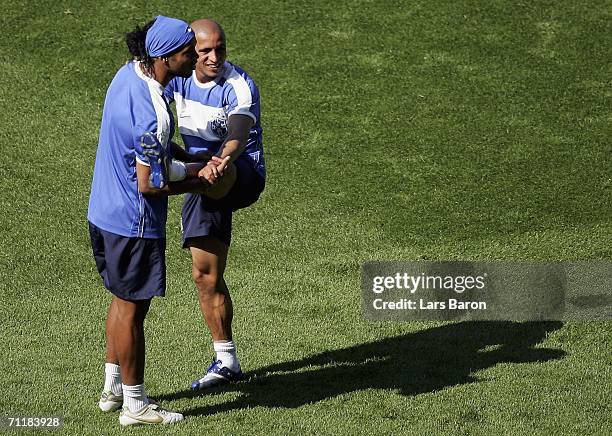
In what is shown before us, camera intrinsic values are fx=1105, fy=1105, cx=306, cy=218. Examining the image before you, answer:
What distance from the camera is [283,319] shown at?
7.97 m

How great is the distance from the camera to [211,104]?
6727 millimetres

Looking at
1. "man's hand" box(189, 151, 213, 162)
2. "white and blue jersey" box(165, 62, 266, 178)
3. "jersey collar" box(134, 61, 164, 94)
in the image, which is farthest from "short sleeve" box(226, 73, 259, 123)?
"jersey collar" box(134, 61, 164, 94)

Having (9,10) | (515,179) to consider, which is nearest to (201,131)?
(515,179)

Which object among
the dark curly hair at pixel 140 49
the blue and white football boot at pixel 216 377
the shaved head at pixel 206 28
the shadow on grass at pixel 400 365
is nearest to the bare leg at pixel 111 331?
the shadow on grass at pixel 400 365

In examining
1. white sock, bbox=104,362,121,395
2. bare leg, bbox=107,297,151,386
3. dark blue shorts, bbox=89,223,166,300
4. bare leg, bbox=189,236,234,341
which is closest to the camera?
dark blue shorts, bbox=89,223,166,300

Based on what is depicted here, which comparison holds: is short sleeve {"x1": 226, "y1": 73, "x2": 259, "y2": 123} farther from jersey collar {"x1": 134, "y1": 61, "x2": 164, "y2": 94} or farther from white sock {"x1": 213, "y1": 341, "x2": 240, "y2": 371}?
white sock {"x1": 213, "y1": 341, "x2": 240, "y2": 371}

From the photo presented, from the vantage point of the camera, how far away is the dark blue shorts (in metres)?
5.89

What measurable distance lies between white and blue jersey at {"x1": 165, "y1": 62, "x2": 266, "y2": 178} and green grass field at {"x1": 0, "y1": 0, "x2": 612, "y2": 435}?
4.87 feet

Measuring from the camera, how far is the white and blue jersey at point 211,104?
21.9 ft

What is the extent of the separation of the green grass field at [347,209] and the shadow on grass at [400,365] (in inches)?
0.8

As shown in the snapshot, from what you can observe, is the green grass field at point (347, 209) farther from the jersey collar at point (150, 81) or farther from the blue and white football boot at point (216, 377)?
the jersey collar at point (150, 81)

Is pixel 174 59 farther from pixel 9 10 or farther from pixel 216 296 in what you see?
pixel 9 10

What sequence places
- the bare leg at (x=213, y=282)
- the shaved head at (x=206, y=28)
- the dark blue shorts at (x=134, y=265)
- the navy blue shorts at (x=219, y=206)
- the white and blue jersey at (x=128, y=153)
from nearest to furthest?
the white and blue jersey at (x=128, y=153)
the dark blue shorts at (x=134, y=265)
the shaved head at (x=206, y=28)
the navy blue shorts at (x=219, y=206)
the bare leg at (x=213, y=282)

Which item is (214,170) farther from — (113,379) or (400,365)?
(400,365)
